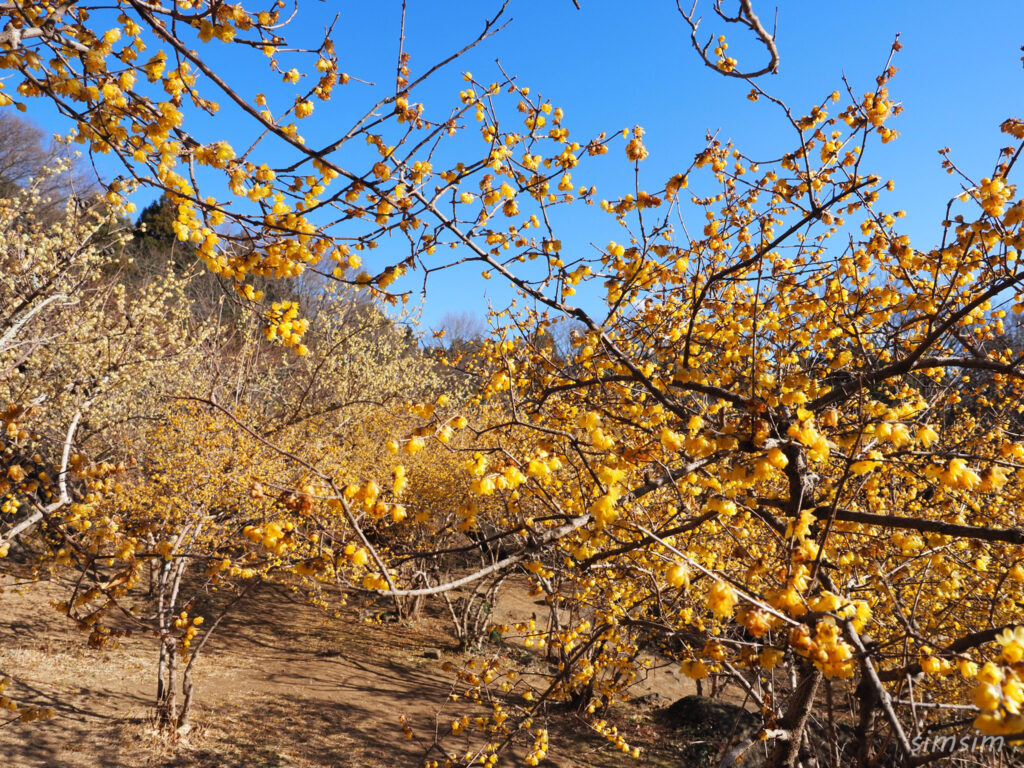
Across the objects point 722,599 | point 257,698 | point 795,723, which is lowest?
point 257,698

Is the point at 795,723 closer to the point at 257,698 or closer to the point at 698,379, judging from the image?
the point at 698,379


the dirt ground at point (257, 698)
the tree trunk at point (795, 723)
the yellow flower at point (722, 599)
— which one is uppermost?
the yellow flower at point (722, 599)

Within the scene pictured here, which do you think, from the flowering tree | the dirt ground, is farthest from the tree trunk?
the dirt ground

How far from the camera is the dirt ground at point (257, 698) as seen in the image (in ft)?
21.3

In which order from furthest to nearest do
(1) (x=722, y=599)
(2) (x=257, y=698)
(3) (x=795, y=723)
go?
(2) (x=257, y=698) → (3) (x=795, y=723) → (1) (x=722, y=599)

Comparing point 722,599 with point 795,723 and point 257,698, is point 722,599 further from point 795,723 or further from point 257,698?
point 257,698

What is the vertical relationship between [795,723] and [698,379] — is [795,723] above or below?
below

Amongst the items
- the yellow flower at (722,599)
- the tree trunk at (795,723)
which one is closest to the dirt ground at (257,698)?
the tree trunk at (795,723)

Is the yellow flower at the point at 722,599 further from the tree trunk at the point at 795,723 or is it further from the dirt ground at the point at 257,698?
the dirt ground at the point at 257,698

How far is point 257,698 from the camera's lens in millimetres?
8203

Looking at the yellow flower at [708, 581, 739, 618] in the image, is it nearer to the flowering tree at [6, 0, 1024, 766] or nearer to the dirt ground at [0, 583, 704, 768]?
the flowering tree at [6, 0, 1024, 766]

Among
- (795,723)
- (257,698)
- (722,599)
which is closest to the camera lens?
(722,599)

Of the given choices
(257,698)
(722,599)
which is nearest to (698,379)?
(722,599)

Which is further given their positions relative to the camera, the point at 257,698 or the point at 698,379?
the point at 257,698
